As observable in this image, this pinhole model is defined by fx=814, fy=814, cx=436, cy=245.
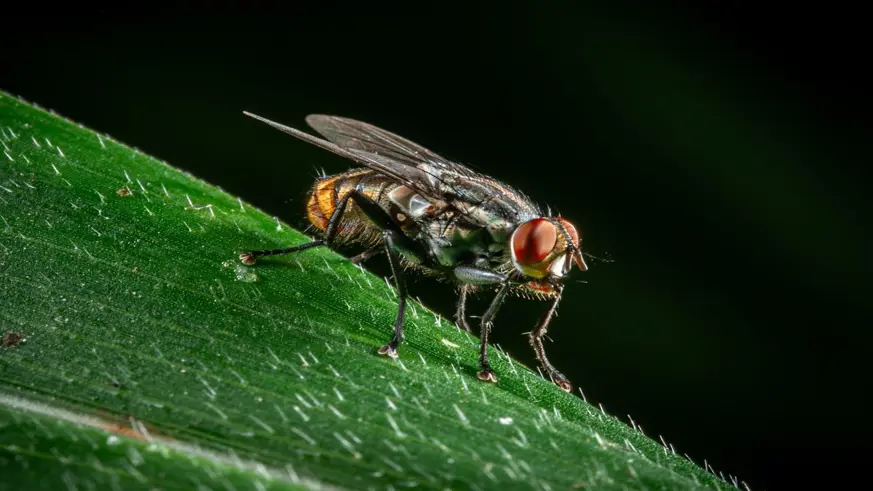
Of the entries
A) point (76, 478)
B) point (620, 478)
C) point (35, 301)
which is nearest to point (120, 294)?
point (35, 301)

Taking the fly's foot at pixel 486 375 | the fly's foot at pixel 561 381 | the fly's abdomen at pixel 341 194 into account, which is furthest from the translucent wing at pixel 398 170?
the fly's foot at pixel 486 375

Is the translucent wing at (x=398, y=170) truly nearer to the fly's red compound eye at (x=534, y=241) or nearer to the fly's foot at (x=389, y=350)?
the fly's red compound eye at (x=534, y=241)

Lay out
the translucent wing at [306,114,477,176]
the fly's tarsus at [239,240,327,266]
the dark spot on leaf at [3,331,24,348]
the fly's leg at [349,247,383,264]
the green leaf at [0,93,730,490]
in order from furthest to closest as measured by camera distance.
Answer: the translucent wing at [306,114,477,176], the fly's leg at [349,247,383,264], the fly's tarsus at [239,240,327,266], the dark spot on leaf at [3,331,24,348], the green leaf at [0,93,730,490]

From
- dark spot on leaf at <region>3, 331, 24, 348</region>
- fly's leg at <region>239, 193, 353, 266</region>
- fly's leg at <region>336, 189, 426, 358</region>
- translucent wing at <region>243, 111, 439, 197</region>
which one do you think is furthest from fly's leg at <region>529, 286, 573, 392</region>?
dark spot on leaf at <region>3, 331, 24, 348</region>

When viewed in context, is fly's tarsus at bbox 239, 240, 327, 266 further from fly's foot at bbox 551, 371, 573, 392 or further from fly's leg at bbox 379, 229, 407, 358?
fly's foot at bbox 551, 371, 573, 392

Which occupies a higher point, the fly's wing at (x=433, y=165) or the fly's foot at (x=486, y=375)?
the fly's wing at (x=433, y=165)

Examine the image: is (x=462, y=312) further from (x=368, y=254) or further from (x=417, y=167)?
(x=417, y=167)
